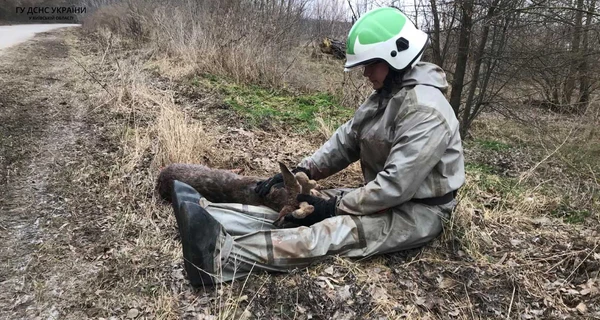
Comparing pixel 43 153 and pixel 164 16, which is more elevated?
pixel 164 16

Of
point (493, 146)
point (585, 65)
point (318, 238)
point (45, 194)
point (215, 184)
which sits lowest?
point (493, 146)

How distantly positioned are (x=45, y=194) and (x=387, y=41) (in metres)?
2.75

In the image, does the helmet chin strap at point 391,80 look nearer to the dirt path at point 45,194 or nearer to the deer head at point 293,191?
the deer head at point 293,191

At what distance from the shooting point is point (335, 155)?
121 inches

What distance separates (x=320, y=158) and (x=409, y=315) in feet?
4.12

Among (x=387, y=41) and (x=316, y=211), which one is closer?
(x=387, y=41)

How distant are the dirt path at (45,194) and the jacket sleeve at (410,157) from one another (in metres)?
1.69

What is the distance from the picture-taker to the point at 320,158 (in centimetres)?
309

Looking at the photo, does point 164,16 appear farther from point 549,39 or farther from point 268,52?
point 549,39

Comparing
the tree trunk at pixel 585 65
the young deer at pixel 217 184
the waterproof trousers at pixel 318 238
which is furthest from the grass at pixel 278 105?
the tree trunk at pixel 585 65

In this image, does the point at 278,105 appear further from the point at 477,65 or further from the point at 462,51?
the point at 477,65

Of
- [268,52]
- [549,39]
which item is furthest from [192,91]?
[549,39]

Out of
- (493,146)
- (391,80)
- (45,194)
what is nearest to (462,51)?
(493,146)

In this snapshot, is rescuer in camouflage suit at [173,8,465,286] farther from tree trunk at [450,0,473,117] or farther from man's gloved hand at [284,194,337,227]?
tree trunk at [450,0,473,117]
